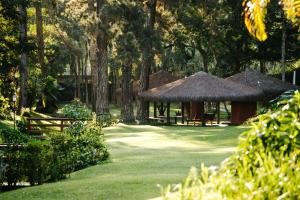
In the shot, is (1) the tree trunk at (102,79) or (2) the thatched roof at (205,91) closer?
(2) the thatched roof at (205,91)

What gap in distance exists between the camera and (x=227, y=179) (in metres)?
3.78

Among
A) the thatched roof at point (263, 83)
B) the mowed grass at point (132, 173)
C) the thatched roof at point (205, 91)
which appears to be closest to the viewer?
the mowed grass at point (132, 173)

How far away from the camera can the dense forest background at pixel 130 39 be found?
114ft

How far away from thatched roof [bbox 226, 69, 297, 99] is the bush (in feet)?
125

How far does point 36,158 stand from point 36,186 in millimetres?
813

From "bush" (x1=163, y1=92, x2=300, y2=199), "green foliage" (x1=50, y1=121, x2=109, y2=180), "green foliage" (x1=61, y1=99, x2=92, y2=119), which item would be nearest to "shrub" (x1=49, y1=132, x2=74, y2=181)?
"green foliage" (x1=50, y1=121, x2=109, y2=180)

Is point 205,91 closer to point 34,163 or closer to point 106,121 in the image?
point 106,121

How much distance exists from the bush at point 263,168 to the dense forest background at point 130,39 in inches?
819

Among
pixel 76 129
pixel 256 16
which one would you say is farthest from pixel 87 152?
pixel 256 16

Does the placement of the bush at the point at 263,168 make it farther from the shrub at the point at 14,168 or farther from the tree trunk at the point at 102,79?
the tree trunk at the point at 102,79

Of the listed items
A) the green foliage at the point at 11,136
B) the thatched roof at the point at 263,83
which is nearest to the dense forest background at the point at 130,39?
the thatched roof at the point at 263,83

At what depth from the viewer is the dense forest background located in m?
34.8

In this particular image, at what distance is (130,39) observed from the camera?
3734cm

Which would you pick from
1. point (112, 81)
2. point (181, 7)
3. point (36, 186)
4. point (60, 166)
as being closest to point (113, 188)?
point (36, 186)
